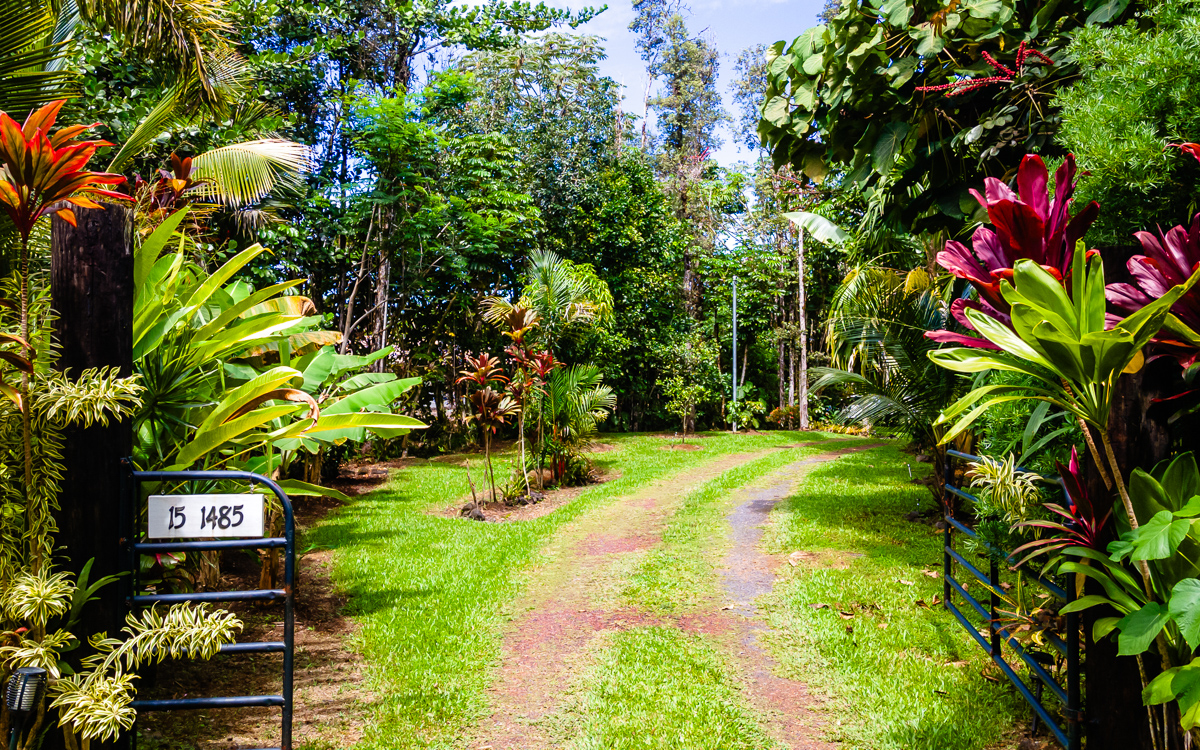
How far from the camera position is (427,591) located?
6113 millimetres

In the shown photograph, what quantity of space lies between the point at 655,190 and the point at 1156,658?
19.4m

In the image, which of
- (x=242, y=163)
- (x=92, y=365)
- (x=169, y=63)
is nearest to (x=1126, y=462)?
(x=92, y=365)

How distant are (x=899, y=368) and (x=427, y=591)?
5.56 meters

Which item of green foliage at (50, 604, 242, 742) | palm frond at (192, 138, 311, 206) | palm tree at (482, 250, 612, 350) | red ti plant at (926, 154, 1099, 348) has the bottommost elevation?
green foliage at (50, 604, 242, 742)

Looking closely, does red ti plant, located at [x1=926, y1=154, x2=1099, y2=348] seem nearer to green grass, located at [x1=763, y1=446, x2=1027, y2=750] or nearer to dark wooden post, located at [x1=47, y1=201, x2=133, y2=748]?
green grass, located at [x1=763, y1=446, x2=1027, y2=750]

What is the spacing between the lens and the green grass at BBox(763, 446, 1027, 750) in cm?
364

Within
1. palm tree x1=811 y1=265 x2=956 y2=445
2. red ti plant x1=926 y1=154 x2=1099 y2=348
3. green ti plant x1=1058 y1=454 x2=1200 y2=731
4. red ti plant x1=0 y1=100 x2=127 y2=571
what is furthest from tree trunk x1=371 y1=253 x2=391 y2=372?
green ti plant x1=1058 y1=454 x2=1200 y2=731

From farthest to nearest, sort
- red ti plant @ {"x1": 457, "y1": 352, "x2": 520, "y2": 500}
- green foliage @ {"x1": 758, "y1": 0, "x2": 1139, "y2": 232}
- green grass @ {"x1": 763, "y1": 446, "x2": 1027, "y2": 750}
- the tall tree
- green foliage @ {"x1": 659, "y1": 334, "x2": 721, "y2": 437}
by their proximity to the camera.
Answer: the tall tree < green foliage @ {"x1": 659, "y1": 334, "x2": 721, "y2": 437} < red ti plant @ {"x1": 457, "y1": 352, "x2": 520, "y2": 500} < green foliage @ {"x1": 758, "y1": 0, "x2": 1139, "y2": 232} < green grass @ {"x1": 763, "y1": 446, "x2": 1027, "y2": 750}

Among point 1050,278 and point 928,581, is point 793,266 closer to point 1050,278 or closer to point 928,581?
point 928,581

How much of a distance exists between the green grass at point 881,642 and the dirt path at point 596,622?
0.21 metres

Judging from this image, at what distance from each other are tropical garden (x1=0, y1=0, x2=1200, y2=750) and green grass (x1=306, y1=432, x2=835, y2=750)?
39 mm

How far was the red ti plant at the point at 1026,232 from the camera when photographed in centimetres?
239

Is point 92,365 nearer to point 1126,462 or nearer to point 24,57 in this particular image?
point 24,57

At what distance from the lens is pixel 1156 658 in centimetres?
232
